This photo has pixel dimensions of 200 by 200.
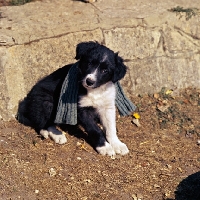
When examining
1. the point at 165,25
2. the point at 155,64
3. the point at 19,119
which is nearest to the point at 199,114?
the point at 155,64

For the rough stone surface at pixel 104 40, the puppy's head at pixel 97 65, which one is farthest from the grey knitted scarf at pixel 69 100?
the rough stone surface at pixel 104 40

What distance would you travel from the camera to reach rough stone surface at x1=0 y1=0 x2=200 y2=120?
22.7 ft

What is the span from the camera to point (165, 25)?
27.0 feet

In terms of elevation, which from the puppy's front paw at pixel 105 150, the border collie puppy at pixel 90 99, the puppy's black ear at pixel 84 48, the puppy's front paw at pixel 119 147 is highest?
the puppy's black ear at pixel 84 48

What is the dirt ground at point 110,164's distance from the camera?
544cm

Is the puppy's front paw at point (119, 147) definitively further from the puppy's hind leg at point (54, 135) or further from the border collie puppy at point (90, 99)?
the puppy's hind leg at point (54, 135)

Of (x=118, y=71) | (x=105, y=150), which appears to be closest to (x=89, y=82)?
(x=118, y=71)

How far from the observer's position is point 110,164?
6.07 m

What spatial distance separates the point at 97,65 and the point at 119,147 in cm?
114

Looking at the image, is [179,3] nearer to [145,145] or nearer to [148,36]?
[148,36]

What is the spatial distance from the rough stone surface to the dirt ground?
75 cm

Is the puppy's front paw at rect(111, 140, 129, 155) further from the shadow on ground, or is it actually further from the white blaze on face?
the white blaze on face

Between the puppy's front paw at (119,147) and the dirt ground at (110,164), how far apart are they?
0.22ft

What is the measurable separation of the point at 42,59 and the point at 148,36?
1.91 m
